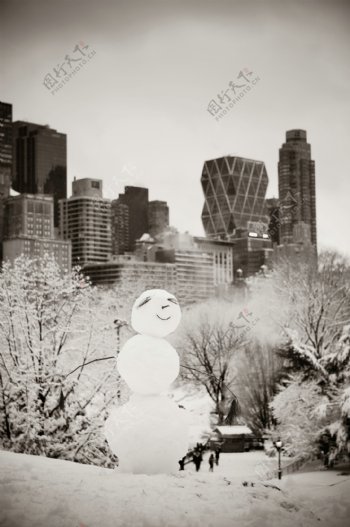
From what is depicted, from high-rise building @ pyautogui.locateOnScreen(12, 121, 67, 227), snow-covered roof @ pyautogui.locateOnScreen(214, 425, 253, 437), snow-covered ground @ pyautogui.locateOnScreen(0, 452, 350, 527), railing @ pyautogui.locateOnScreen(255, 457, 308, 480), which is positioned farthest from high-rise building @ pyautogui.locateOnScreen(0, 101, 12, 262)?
snow-covered ground @ pyautogui.locateOnScreen(0, 452, 350, 527)

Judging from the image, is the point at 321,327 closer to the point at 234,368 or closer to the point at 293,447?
the point at 234,368

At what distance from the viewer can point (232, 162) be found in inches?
2776

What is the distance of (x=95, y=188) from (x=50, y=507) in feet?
220

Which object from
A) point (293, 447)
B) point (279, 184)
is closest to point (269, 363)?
point (293, 447)

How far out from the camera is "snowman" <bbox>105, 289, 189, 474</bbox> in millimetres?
11102

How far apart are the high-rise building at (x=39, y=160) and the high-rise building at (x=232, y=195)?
15.8 metres

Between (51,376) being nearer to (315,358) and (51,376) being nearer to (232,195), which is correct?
(315,358)

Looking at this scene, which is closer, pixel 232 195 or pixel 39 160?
pixel 39 160

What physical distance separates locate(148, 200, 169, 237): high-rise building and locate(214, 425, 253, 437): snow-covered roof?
5459 centimetres

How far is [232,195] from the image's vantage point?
275ft

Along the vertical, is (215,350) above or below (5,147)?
below

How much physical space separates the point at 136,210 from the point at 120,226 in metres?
3.70

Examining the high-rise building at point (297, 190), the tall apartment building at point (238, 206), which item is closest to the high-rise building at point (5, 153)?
the tall apartment building at point (238, 206)

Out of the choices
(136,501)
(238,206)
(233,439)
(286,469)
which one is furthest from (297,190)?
(136,501)
